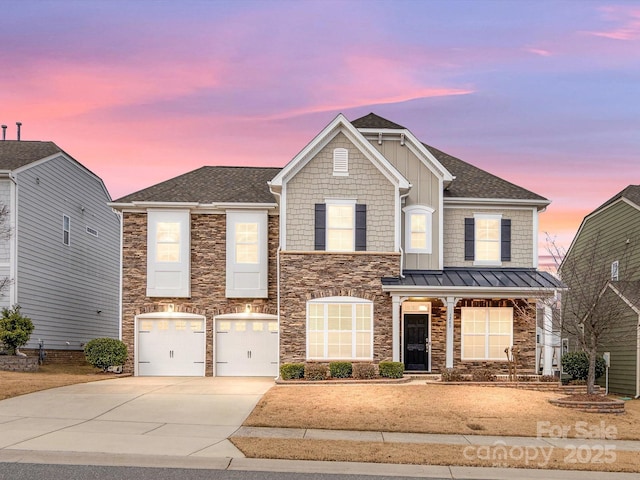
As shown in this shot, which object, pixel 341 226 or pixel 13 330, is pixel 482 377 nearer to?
pixel 341 226

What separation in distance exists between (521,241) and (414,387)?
10007 mm

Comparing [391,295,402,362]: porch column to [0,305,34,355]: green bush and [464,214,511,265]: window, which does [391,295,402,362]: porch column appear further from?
[0,305,34,355]: green bush

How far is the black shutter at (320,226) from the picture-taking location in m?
26.7

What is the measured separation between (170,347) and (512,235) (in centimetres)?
1453

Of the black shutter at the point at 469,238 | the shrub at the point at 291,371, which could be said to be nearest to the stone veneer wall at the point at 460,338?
the black shutter at the point at 469,238

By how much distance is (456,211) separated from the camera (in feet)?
97.9

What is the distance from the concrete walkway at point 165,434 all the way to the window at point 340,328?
9.67 feet

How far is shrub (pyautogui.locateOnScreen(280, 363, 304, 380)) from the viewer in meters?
24.9

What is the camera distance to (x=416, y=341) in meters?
28.2

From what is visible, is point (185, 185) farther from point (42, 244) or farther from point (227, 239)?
point (42, 244)

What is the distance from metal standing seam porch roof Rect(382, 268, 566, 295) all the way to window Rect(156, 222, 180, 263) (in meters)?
8.76

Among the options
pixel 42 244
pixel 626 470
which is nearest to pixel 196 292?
pixel 42 244

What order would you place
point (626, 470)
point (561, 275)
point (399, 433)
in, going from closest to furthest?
point (626, 470) < point (399, 433) < point (561, 275)

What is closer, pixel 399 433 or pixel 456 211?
pixel 399 433
